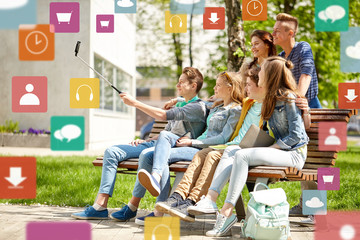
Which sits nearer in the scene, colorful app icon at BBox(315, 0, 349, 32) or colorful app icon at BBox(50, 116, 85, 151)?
colorful app icon at BBox(315, 0, 349, 32)

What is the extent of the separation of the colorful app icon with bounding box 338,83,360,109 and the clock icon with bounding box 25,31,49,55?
338cm

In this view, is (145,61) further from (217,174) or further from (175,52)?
(217,174)

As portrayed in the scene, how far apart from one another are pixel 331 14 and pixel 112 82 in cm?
1353

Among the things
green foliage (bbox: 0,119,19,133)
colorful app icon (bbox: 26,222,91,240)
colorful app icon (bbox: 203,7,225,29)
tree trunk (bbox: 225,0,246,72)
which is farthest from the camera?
green foliage (bbox: 0,119,19,133)

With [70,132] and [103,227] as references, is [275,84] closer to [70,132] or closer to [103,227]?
[103,227]

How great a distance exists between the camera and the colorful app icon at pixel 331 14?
17.1 ft

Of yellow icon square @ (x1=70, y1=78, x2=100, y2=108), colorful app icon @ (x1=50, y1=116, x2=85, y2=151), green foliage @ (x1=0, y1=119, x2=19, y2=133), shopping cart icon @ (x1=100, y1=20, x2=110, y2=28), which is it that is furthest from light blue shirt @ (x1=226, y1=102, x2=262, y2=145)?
green foliage @ (x1=0, y1=119, x2=19, y2=133)

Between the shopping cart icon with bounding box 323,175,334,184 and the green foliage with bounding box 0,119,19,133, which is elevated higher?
the shopping cart icon with bounding box 323,175,334,184

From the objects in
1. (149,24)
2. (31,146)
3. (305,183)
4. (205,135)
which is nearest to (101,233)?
(205,135)

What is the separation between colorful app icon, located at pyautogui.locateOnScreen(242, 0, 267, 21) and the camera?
18.5 feet

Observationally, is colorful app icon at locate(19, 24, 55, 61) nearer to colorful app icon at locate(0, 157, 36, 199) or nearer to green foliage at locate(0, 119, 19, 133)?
colorful app icon at locate(0, 157, 36, 199)

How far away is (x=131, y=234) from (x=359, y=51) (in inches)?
132

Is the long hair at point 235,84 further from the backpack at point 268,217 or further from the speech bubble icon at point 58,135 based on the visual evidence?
the speech bubble icon at point 58,135

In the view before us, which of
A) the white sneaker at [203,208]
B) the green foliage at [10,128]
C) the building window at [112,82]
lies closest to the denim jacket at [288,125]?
the white sneaker at [203,208]
